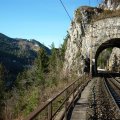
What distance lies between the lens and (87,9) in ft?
190

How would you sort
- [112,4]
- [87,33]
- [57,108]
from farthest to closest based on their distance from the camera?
1. [112,4]
2. [87,33]
3. [57,108]

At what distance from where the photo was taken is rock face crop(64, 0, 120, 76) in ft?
167

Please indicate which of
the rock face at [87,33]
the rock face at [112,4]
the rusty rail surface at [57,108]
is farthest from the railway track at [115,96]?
the rock face at [112,4]

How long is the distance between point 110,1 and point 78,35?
1377 centimetres

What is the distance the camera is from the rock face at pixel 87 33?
5097 centimetres

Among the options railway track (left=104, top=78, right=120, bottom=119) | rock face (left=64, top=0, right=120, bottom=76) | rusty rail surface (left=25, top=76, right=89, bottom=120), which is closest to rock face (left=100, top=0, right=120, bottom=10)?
rock face (left=64, top=0, right=120, bottom=76)

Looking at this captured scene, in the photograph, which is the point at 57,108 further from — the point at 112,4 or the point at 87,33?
the point at 112,4

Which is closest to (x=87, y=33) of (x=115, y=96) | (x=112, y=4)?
(x=112, y=4)

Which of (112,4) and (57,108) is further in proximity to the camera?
(112,4)

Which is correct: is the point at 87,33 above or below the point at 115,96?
above

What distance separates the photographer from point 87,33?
55344 mm

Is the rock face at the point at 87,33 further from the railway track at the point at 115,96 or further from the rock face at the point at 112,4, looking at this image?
the railway track at the point at 115,96

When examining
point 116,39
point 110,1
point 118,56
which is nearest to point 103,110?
point 116,39

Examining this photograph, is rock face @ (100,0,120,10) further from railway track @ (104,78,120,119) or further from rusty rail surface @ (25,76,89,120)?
rusty rail surface @ (25,76,89,120)
